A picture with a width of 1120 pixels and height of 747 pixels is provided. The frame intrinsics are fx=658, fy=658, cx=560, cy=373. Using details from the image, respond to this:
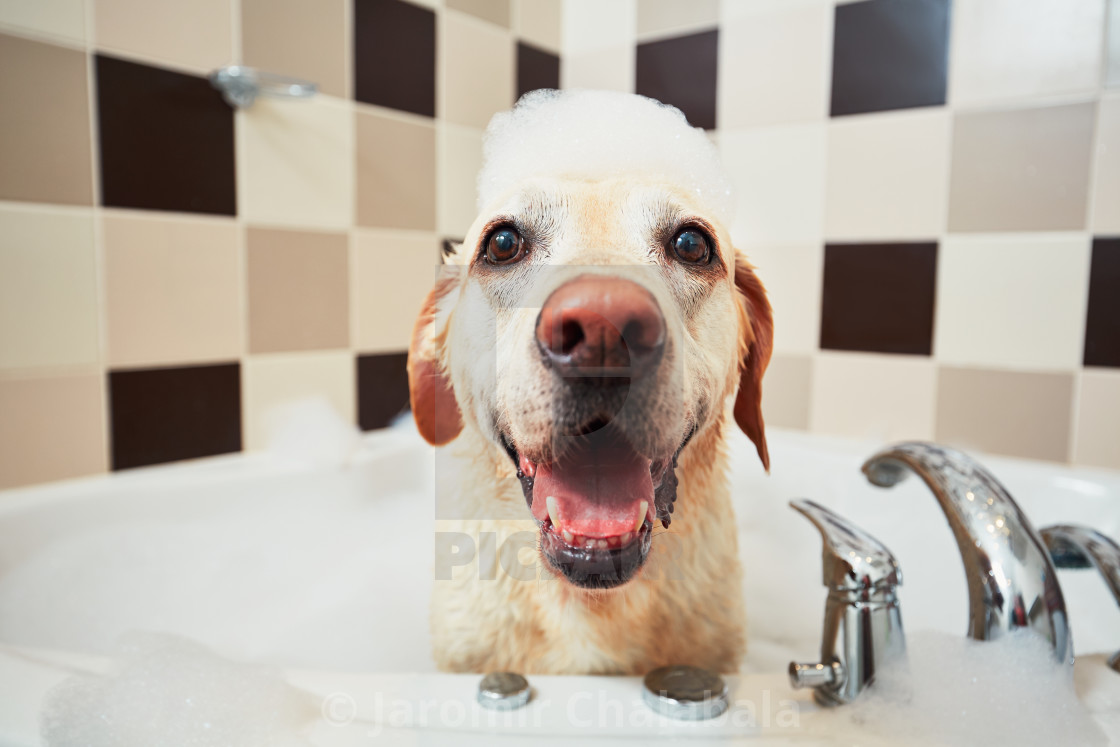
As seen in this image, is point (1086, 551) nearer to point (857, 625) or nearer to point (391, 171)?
point (857, 625)

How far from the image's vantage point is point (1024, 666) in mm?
552

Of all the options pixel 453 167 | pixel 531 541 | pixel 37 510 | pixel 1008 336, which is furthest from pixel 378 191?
pixel 1008 336

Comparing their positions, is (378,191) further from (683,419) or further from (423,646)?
(683,419)

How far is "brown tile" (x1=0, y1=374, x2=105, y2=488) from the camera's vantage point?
41.9 inches

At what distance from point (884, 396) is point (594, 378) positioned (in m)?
1.19

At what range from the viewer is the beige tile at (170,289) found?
3.72 ft

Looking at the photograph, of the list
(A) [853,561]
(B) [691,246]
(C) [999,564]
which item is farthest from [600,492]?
(C) [999,564]

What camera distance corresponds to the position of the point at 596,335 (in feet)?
1.10

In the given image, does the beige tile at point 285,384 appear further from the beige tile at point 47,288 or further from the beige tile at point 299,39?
the beige tile at point 299,39

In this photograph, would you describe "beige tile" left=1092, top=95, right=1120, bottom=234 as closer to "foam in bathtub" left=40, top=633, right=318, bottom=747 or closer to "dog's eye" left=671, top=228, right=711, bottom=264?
"dog's eye" left=671, top=228, right=711, bottom=264

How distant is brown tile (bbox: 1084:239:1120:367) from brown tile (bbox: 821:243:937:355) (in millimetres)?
274

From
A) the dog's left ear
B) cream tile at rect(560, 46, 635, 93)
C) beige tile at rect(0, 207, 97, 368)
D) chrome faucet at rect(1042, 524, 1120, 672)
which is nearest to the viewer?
the dog's left ear

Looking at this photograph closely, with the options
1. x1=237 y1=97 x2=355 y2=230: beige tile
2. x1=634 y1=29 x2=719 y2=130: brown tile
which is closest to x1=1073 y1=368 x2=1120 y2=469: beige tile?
x1=634 y1=29 x2=719 y2=130: brown tile

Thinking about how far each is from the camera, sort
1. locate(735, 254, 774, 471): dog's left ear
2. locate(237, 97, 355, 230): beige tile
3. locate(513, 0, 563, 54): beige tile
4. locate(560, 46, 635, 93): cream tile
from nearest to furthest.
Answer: locate(735, 254, 774, 471): dog's left ear → locate(560, 46, 635, 93): cream tile → locate(513, 0, 563, 54): beige tile → locate(237, 97, 355, 230): beige tile
